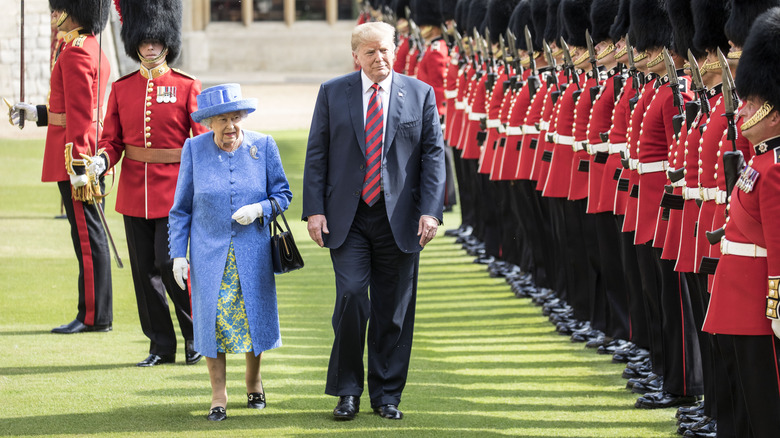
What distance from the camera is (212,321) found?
18.3ft

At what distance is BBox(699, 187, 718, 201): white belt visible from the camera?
16.0ft

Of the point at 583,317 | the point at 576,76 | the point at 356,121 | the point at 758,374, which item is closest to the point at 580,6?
the point at 576,76

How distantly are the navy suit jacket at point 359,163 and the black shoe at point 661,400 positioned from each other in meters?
1.11

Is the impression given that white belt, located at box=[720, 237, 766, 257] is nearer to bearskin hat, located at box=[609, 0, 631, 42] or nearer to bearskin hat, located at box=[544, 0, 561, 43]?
bearskin hat, located at box=[609, 0, 631, 42]

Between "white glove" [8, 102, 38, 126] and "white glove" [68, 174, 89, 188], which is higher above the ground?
"white glove" [8, 102, 38, 126]

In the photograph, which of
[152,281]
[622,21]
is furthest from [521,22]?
[152,281]

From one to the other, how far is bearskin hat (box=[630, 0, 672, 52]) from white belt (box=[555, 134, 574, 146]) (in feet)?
4.44

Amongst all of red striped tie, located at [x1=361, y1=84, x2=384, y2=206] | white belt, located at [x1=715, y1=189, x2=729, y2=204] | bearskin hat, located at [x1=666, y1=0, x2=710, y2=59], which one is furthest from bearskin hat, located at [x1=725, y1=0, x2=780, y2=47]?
red striped tie, located at [x1=361, y1=84, x2=384, y2=206]

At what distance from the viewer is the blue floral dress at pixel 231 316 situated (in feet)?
18.3

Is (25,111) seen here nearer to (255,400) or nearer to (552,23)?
(255,400)

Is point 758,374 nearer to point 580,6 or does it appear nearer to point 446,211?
point 580,6

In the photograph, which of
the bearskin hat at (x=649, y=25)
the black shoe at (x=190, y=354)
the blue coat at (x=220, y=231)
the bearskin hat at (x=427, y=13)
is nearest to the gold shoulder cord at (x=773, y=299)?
the bearskin hat at (x=649, y=25)

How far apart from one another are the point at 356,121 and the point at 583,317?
2386 mm

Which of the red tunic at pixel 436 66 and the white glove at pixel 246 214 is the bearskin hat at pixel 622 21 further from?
the red tunic at pixel 436 66
